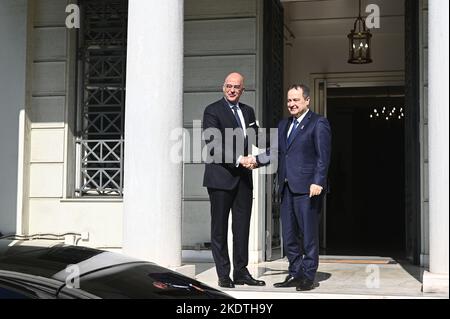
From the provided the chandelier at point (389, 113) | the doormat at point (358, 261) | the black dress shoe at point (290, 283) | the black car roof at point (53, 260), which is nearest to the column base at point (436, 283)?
the black dress shoe at point (290, 283)

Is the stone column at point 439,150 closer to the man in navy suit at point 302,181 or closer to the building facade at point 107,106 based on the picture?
the man in navy suit at point 302,181

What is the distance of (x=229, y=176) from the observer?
654 cm

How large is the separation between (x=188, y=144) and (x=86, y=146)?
5.38ft

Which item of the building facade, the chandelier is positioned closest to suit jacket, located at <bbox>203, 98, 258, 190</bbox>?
the building facade

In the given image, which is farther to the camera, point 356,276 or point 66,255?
point 356,276

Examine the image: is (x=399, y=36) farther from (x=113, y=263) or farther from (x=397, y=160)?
(x=113, y=263)

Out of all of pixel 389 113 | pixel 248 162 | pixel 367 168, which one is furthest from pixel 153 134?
pixel 367 168

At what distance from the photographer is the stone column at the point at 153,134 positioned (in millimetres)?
6492

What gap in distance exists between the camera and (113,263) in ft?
9.21

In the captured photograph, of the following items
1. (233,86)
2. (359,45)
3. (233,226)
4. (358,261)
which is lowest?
(358,261)

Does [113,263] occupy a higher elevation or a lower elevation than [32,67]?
lower

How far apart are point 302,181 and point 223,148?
846 mm

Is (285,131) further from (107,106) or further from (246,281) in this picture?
(107,106)

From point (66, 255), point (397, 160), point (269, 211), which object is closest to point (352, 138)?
point (397, 160)
